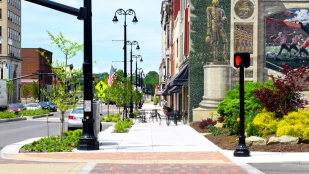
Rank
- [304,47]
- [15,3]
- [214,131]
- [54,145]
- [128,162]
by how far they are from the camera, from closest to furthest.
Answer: [128,162], [54,145], [214,131], [304,47], [15,3]

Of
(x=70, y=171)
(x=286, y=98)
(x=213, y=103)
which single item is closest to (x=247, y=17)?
(x=213, y=103)

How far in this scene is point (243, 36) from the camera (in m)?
36.6

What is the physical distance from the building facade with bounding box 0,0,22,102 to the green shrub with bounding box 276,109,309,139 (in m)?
88.6

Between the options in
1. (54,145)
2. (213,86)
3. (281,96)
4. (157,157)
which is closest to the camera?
(157,157)

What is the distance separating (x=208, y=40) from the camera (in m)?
36.5

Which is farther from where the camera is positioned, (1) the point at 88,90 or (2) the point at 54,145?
(2) the point at 54,145

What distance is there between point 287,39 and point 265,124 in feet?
53.8

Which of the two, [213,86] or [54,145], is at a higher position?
[213,86]

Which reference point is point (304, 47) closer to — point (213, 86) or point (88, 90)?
point (213, 86)

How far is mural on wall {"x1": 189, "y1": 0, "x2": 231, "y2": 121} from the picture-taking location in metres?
36.4

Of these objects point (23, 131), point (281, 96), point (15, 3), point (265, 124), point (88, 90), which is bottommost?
point (23, 131)

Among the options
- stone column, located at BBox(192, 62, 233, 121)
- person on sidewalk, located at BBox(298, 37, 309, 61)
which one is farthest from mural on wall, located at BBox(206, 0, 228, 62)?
person on sidewalk, located at BBox(298, 37, 309, 61)

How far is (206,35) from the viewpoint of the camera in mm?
36562

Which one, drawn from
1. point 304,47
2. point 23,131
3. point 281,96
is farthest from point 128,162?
point 304,47
